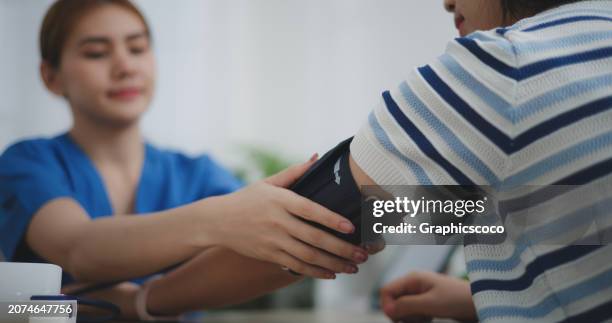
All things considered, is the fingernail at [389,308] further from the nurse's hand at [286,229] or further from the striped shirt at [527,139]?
the striped shirt at [527,139]

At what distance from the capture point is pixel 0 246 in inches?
36.8

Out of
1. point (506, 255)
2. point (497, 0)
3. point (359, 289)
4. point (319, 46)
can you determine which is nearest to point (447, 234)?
point (506, 255)

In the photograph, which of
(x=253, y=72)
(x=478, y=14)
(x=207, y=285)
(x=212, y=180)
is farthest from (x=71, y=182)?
(x=253, y=72)

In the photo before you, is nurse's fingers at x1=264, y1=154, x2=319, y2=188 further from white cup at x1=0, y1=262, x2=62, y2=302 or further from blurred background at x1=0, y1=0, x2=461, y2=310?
blurred background at x1=0, y1=0, x2=461, y2=310

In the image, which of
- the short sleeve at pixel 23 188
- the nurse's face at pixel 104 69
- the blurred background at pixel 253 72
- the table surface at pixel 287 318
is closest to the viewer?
the short sleeve at pixel 23 188

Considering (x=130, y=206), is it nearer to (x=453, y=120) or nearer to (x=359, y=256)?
(x=359, y=256)

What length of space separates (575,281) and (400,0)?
1984 mm

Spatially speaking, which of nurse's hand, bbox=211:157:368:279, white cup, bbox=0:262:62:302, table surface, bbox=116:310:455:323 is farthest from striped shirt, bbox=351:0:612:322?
table surface, bbox=116:310:455:323

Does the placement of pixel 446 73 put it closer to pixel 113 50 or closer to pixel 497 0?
pixel 497 0

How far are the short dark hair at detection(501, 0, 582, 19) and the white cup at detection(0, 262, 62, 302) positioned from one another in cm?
43

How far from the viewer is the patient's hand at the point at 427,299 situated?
0.76m

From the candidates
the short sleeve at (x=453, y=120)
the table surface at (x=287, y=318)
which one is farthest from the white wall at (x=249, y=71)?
the short sleeve at (x=453, y=120)

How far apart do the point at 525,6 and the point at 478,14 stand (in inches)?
1.6

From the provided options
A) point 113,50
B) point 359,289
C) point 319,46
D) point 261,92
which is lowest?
point 359,289
